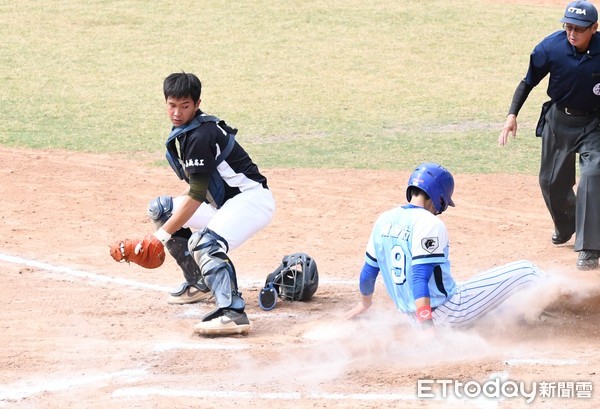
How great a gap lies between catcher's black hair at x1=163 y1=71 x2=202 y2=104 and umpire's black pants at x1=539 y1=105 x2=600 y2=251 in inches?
125

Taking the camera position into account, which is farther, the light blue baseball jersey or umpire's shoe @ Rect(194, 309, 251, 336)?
umpire's shoe @ Rect(194, 309, 251, 336)

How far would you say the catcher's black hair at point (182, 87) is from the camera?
6.55m

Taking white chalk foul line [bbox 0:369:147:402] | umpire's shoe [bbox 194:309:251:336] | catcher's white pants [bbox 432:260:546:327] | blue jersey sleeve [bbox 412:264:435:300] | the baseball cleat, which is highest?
blue jersey sleeve [bbox 412:264:435:300]

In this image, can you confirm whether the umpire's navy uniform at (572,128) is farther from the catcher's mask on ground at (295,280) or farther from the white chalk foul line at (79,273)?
the white chalk foul line at (79,273)

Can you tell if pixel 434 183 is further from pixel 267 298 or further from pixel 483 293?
pixel 267 298

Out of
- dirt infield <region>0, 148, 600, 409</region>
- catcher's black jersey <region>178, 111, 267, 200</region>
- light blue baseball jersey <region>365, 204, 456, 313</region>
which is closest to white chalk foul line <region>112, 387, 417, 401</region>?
dirt infield <region>0, 148, 600, 409</region>

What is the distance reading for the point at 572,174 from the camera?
8555 millimetres

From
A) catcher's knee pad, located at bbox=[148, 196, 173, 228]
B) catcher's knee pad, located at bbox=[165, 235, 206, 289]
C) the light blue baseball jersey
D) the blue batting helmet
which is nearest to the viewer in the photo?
the light blue baseball jersey

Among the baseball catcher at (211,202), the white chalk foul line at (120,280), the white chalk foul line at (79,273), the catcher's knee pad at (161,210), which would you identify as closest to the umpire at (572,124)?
the white chalk foul line at (120,280)

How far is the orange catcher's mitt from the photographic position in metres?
6.48

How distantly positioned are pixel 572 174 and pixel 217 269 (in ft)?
11.4

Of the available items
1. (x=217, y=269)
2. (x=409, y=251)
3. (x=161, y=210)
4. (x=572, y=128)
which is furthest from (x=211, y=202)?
(x=572, y=128)

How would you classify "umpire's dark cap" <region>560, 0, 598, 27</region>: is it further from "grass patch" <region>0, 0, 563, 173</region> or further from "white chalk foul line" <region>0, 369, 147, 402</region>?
"white chalk foul line" <region>0, 369, 147, 402</region>

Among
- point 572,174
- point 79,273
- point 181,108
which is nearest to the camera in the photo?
point 181,108
